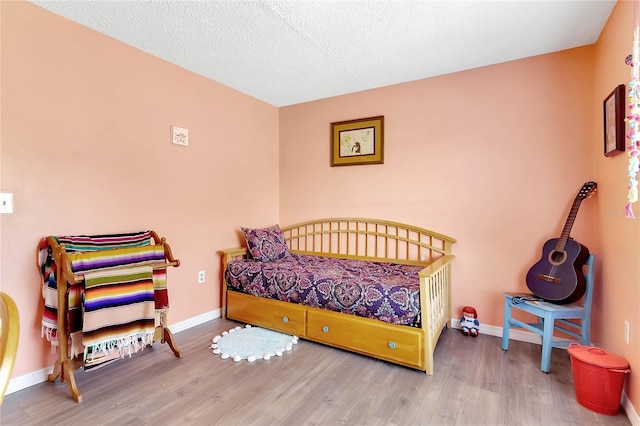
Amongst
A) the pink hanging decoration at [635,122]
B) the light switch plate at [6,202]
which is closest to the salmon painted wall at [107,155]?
the light switch plate at [6,202]

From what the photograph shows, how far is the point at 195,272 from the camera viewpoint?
9.64ft

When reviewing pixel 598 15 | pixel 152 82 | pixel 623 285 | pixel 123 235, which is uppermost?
pixel 598 15

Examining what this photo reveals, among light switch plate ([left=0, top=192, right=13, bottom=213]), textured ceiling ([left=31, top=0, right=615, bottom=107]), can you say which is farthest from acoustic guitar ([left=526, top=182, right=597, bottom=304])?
light switch plate ([left=0, top=192, right=13, bottom=213])

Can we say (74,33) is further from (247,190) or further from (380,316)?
(380,316)

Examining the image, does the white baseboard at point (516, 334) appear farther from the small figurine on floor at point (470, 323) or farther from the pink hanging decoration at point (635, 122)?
the pink hanging decoration at point (635, 122)

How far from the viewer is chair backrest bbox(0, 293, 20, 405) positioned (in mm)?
753

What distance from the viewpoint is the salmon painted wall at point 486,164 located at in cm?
244

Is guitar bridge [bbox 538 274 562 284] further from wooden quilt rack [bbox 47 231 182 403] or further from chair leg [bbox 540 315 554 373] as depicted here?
wooden quilt rack [bbox 47 231 182 403]

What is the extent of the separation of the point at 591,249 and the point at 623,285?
689 millimetres

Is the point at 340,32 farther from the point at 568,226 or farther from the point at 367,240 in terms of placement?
the point at 568,226

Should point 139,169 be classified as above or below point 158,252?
above

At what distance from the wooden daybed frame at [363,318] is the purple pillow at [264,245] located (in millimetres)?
174

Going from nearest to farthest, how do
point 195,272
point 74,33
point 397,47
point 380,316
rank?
point 74,33
point 380,316
point 397,47
point 195,272

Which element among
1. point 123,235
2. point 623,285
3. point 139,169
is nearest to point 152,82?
point 139,169
